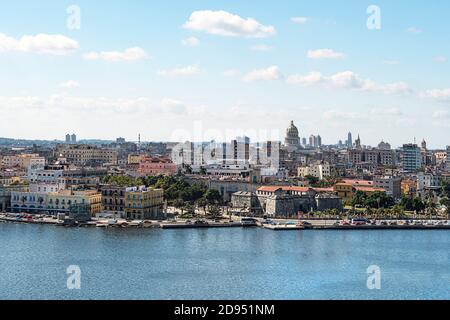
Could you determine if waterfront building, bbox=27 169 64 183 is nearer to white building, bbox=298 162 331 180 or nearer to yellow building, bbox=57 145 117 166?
white building, bbox=298 162 331 180

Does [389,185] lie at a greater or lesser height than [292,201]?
greater

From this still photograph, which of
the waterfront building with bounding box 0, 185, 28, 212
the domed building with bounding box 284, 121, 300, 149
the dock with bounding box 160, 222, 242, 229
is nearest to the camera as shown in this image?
the dock with bounding box 160, 222, 242, 229

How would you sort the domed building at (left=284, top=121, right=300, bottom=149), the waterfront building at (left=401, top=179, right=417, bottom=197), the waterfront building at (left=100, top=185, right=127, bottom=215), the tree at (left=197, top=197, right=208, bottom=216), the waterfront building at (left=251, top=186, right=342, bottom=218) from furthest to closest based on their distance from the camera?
the domed building at (left=284, top=121, right=300, bottom=149) → the waterfront building at (left=401, top=179, right=417, bottom=197) → the tree at (left=197, top=197, right=208, bottom=216) → the waterfront building at (left=251, top=186, right=342, bottom=218) → the waterfront building at (left=100, top=185, right=127, bottom=215)

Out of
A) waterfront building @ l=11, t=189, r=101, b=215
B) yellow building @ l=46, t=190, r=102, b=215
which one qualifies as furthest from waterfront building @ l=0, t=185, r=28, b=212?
yellow building @ l=46, t=190, r=102, b=215

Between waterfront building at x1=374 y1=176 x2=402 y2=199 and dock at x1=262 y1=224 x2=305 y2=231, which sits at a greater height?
waterfront building at x1=374 y1=176 x2=402 y2=199

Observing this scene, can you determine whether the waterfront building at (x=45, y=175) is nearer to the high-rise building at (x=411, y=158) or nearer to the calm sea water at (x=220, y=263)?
the calm sea water at (x=220, y=263)

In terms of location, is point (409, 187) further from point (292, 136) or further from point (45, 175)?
point (292, 136)

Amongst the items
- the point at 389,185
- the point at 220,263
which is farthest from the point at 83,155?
the point at 220,263

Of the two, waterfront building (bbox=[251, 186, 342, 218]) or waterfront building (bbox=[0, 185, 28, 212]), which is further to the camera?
waterfront building (bbox=[251, 186, 342, 218])

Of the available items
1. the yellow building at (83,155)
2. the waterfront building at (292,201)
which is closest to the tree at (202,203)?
the waterfront building at (292,201)
